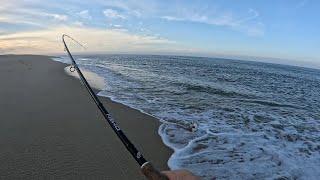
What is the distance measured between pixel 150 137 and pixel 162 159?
156cm

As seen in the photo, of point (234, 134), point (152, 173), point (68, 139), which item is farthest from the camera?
point (234, 134)

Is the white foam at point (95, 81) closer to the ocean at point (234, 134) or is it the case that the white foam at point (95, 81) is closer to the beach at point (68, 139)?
the ocean at point (234, 134)

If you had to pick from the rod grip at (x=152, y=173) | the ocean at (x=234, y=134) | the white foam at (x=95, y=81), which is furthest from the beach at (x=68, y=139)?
the white foam at (x=95, y=81)

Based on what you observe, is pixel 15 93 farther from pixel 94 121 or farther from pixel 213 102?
pixel 213 102

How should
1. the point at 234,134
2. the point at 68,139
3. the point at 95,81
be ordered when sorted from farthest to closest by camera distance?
1. the point at 95,81
2. the point at 234,134
3. the point at 68,139

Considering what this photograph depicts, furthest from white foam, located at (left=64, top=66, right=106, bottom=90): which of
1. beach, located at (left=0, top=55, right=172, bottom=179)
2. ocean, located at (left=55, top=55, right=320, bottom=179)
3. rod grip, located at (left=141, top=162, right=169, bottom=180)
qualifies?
rod grip, located at (left=141, top=162, right=169, bottom=180)

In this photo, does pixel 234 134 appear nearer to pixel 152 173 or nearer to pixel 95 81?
pixel 152 173

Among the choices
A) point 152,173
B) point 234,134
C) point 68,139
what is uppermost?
point 152,173

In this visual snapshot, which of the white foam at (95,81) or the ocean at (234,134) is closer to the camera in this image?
the ocean at (234,134)

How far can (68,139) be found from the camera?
7918mm

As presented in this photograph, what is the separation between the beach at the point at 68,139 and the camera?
245 inches

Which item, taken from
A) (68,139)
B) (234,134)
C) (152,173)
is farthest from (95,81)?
(152,173)

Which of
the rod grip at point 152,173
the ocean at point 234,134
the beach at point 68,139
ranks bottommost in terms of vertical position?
the ocean at point 234,134

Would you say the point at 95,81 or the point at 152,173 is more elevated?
the point at 152,173
